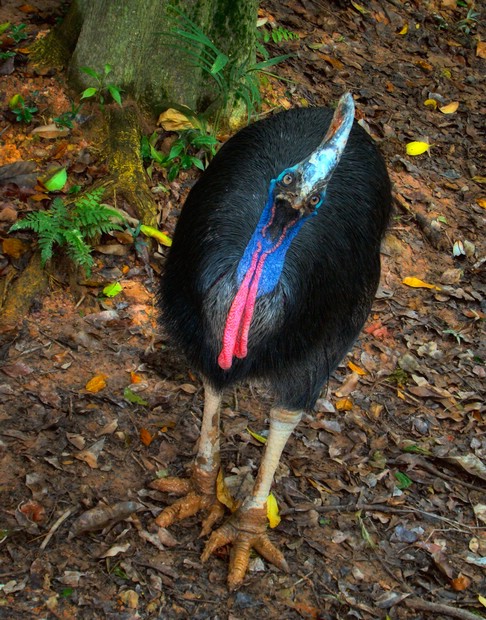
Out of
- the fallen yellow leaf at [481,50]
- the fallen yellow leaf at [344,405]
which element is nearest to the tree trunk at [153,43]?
the fallen yellow leaf at [344,405]

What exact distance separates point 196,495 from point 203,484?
7 cm

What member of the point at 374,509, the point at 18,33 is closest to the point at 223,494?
the point at 374,509

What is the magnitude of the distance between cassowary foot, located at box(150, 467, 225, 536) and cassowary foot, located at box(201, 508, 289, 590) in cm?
→ 9

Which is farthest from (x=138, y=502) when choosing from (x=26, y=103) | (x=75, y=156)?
(x=26, y=103)

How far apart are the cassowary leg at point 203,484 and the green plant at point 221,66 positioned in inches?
89.6

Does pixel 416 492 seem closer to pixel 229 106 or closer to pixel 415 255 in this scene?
pixel 415 255

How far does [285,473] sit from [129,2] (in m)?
2.94

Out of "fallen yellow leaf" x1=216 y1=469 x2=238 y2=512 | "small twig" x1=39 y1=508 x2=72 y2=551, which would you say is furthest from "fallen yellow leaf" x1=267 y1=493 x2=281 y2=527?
"small twig" x1=39 y1=508 x2=72 y2=551

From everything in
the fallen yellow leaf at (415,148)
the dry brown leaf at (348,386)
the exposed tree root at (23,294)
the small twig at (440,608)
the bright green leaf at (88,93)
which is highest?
the bright green leaf at (88,93)

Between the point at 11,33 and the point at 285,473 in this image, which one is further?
the point at 11,33

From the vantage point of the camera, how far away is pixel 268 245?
2.98 metres

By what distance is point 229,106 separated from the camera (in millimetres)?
5863

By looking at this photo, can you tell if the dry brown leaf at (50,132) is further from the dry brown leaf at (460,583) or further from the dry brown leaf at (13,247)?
the dry brown leaf at (460,583)

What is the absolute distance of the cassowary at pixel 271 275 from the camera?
302cm
